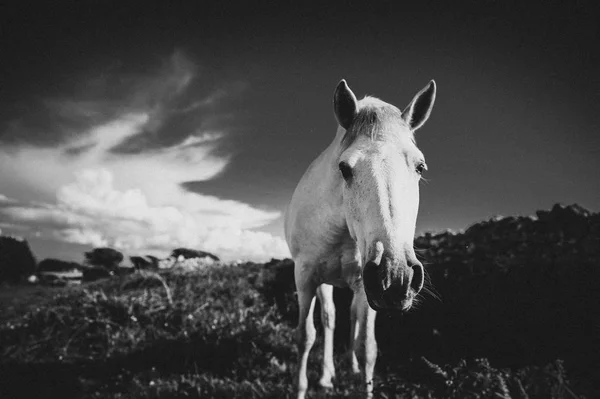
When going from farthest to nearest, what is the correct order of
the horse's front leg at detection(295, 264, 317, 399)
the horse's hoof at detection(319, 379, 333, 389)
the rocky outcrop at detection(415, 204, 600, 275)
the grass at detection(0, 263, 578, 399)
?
1. the rocky outcrop at detection(415, 204, 600, 275)
2. the horse's hoof at detection(319, 379, 333, 389)
3. the grass at detection(0, 263, 578, 399)
4. the horse's front leg at detection(295, 264, 317, 399)

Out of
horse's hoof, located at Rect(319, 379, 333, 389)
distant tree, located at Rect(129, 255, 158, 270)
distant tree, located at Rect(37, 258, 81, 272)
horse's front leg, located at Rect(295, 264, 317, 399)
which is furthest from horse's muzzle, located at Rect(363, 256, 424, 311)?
distant tree, located at Rect(37, 258, 81, 272)

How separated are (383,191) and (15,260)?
1367 centimetres

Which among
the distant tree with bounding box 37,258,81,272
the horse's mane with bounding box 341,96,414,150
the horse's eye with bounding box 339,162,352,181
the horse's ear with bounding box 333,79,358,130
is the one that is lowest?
the distant tree with bounding box 37,258,81,272

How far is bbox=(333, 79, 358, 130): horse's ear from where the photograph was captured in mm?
2619

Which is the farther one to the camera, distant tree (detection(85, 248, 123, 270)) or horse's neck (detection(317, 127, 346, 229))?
distant tree (detection(85, 248, 123, 270))

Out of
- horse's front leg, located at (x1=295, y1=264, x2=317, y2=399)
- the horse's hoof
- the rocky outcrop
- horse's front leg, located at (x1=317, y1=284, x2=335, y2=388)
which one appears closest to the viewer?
horse's front leg, located at (x1=295, y1=264, x2=317, y2=399)

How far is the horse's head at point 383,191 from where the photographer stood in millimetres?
1725

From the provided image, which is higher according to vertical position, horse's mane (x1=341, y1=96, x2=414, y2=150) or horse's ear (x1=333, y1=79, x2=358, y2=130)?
horse's ear (x1=333, y1=79, x2=358, y2=130)

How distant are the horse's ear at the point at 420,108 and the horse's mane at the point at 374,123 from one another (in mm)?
122

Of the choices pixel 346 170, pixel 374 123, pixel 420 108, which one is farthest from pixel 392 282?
pixel 420 108

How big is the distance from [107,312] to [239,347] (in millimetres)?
2891

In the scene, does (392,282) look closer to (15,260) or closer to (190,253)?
(190,253)

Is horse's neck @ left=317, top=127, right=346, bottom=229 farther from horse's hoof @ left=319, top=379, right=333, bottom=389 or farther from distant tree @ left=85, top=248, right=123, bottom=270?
distant tree @ left=85, top=248, right=123, bottom=270

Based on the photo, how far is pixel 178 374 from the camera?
4.11 meters
